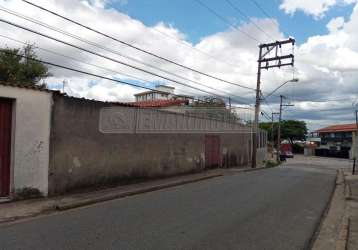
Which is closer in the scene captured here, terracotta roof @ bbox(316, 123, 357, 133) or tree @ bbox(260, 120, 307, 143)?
terracotta roof @ bbox(316, 123, 357, 133)

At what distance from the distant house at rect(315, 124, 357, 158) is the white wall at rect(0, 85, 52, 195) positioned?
79082mm

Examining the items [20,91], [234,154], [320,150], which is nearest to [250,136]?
[234,154]

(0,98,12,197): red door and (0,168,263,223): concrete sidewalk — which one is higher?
(0,98,12,197): red door

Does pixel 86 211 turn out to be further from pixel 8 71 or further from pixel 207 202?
pixel 8 71

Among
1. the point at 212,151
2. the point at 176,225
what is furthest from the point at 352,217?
the point at 212,151

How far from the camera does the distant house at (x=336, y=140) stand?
85875mm

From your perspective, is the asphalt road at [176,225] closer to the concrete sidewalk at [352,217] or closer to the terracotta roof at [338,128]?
the concrete sidewalk at [352,217]

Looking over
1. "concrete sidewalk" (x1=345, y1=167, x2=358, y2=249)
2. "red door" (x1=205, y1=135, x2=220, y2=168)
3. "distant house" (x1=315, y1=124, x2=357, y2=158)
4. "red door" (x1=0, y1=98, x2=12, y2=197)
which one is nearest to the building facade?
"red door" (x1=0, y1=98, x2=12, y2=197)

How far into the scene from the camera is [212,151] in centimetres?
2528

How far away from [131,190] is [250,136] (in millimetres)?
23891

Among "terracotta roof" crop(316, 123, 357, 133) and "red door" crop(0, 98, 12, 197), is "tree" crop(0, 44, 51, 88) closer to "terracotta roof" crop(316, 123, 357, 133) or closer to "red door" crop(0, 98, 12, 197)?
"red door" crop(0, 98, 12, 197)

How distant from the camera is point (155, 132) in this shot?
1750cm

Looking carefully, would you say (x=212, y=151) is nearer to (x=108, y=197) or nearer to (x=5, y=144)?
(x=108, y=197)

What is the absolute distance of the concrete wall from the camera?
12.0m
